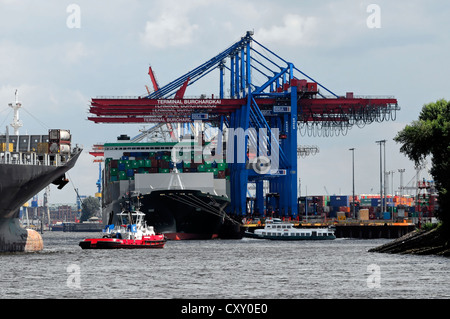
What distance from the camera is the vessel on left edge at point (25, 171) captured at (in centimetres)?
7675

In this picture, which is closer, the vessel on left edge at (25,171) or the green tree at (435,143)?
the green tree at (435,143)

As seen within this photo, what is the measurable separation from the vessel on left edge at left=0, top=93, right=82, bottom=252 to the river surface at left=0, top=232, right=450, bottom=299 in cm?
219

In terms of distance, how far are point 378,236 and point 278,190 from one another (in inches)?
727

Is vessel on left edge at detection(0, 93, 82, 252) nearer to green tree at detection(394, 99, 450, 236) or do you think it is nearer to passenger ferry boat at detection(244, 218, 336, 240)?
green tree at detection(394, 99, 450, 236)

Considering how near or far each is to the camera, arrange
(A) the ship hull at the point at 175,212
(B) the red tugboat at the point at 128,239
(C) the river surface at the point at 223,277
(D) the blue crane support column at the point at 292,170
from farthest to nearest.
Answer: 1. (D) the blue crane support column at the point at 292,170
2. (A) the ship hull at the point at 175,212
3. (B) the red tugboat at the point at 128,239
4. (C) the river surface at the point at 223,277

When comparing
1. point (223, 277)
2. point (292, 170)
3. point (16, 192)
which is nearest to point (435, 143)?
point (223, 277)

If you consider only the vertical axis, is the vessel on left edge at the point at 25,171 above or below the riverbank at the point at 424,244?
above

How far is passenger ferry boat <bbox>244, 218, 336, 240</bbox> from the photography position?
136875 millimetres

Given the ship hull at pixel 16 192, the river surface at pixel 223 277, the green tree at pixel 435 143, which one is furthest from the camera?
the ship hull at pixel 16 192

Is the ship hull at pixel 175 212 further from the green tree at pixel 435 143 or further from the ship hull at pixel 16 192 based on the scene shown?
the green tree at pixel 435 143

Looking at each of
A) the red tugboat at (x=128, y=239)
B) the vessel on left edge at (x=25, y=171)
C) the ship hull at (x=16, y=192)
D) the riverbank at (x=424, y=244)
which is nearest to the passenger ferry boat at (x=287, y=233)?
the red tugboat at (x=128, y=239)

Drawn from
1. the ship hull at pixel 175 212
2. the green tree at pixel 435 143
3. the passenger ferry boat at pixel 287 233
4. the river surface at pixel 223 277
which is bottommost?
the river surface at pixel 223 277

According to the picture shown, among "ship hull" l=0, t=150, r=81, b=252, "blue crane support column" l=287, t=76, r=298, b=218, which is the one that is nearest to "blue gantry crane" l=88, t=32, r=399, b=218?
"blue crane support column" l=287, t=76, r=298, b=218
